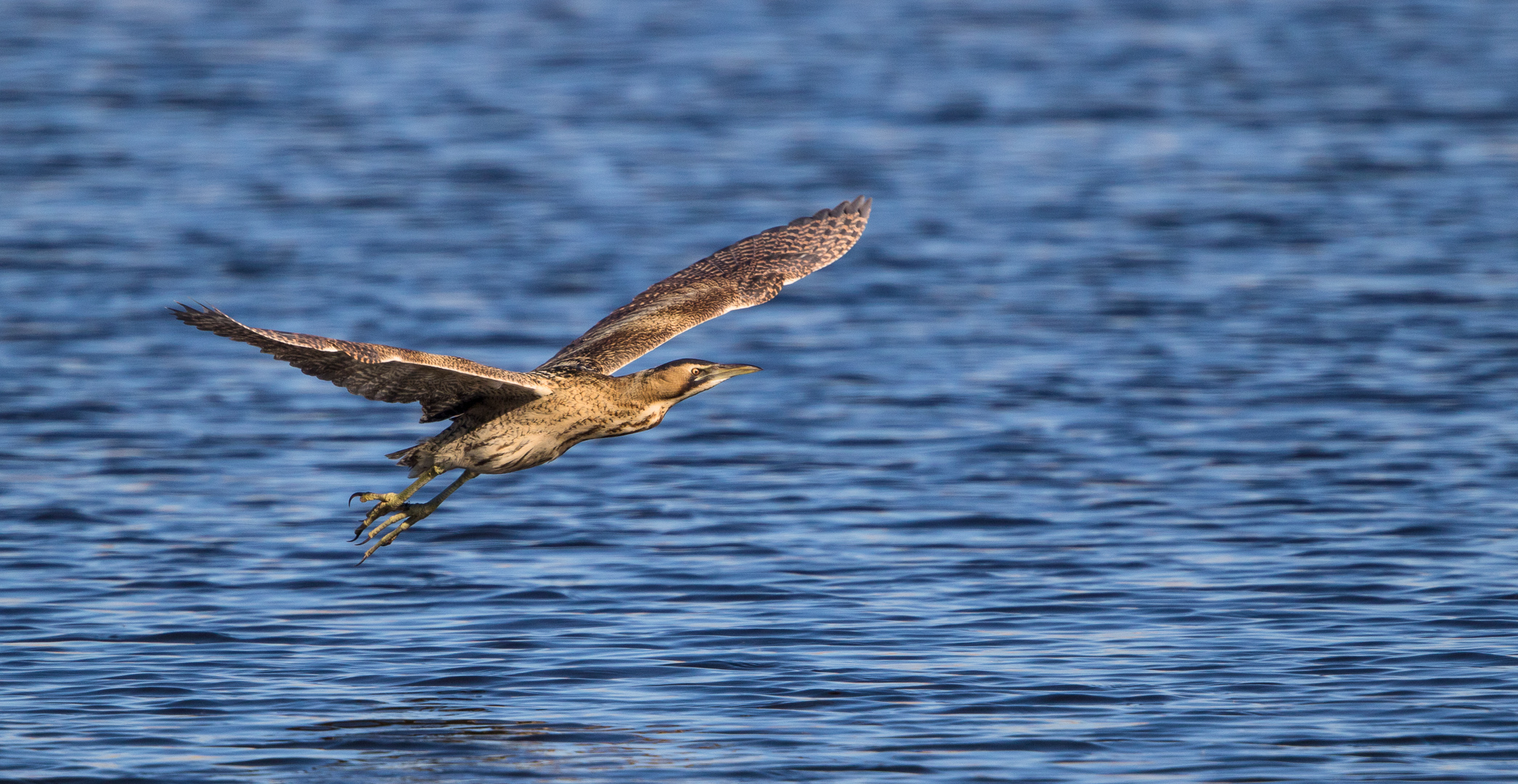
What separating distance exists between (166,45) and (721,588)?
2744 centimetres

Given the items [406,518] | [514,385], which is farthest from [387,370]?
[406,518]

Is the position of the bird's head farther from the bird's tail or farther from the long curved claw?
the long curved claw

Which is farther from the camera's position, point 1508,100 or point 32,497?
point 1508,100

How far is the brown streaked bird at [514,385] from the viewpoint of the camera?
30.7 ft

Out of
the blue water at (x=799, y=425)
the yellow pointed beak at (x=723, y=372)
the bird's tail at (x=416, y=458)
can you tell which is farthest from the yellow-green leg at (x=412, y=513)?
the yellow pointed beak at (x=723, y=372)

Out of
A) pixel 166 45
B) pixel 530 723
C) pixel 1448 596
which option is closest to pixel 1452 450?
pixel 1448 596

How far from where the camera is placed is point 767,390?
62.0 feet

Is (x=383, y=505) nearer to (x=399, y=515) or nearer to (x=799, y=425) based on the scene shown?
(x=399, y=515)

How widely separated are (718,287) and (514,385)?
8.43ft

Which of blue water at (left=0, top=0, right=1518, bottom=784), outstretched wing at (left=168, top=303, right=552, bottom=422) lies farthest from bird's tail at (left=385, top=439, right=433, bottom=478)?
blue water at (left=0, top=0, right=1518, bottom=784)

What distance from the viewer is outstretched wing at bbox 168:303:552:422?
29.6 ft

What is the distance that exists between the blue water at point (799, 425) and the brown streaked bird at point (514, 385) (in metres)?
1.17

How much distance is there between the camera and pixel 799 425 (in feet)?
57.4

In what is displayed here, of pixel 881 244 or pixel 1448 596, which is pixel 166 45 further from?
pixel 1448 596
